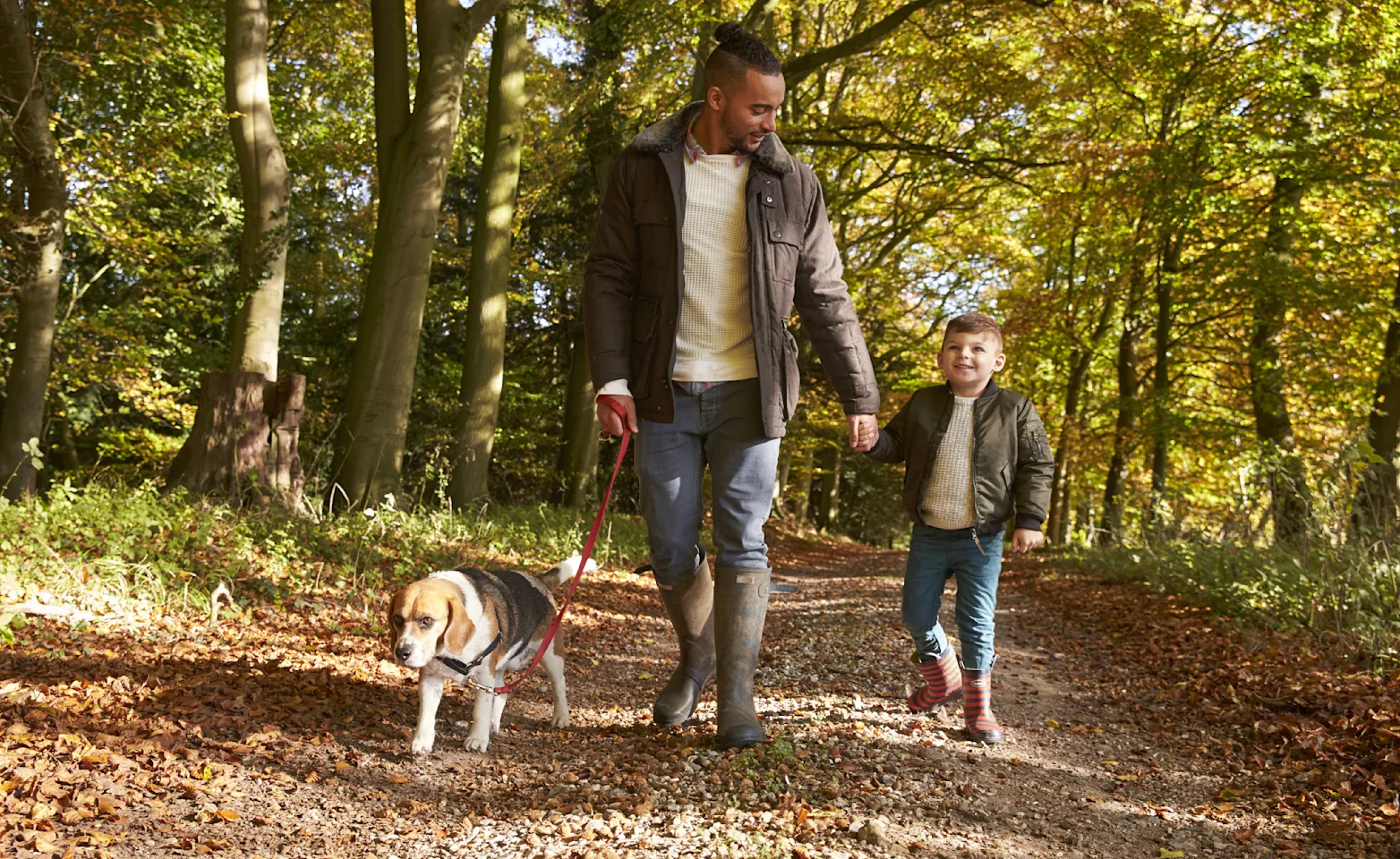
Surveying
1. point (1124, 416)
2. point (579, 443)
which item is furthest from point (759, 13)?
point (1124, 416)

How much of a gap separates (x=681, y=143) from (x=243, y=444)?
240 inches

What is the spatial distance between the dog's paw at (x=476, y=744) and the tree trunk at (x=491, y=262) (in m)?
8.65

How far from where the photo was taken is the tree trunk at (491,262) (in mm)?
12562

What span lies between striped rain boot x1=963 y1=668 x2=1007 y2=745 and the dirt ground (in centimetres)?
12

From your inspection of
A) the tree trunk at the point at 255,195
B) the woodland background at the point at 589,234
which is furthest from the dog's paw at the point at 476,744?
the tree trunk at the point at 255,195

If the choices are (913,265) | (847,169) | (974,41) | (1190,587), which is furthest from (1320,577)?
(913,265)

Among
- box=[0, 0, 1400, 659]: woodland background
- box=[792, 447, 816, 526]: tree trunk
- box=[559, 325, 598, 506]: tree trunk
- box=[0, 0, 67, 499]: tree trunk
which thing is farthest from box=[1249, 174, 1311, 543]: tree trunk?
box=[0, 0, 67, 499]: tree trunk

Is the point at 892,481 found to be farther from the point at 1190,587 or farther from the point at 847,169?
the point at 1190,587

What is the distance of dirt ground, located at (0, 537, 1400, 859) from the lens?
3.11 meters

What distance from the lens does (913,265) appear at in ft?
83.6

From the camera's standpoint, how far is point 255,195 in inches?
391

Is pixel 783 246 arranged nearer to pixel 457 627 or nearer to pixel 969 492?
pixel 969 492

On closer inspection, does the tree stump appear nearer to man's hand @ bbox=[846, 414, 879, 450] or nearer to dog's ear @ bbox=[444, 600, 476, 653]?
dog's ear @ bbox=[444, 600, 476, 653]

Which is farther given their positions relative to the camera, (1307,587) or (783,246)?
(1307,587)
